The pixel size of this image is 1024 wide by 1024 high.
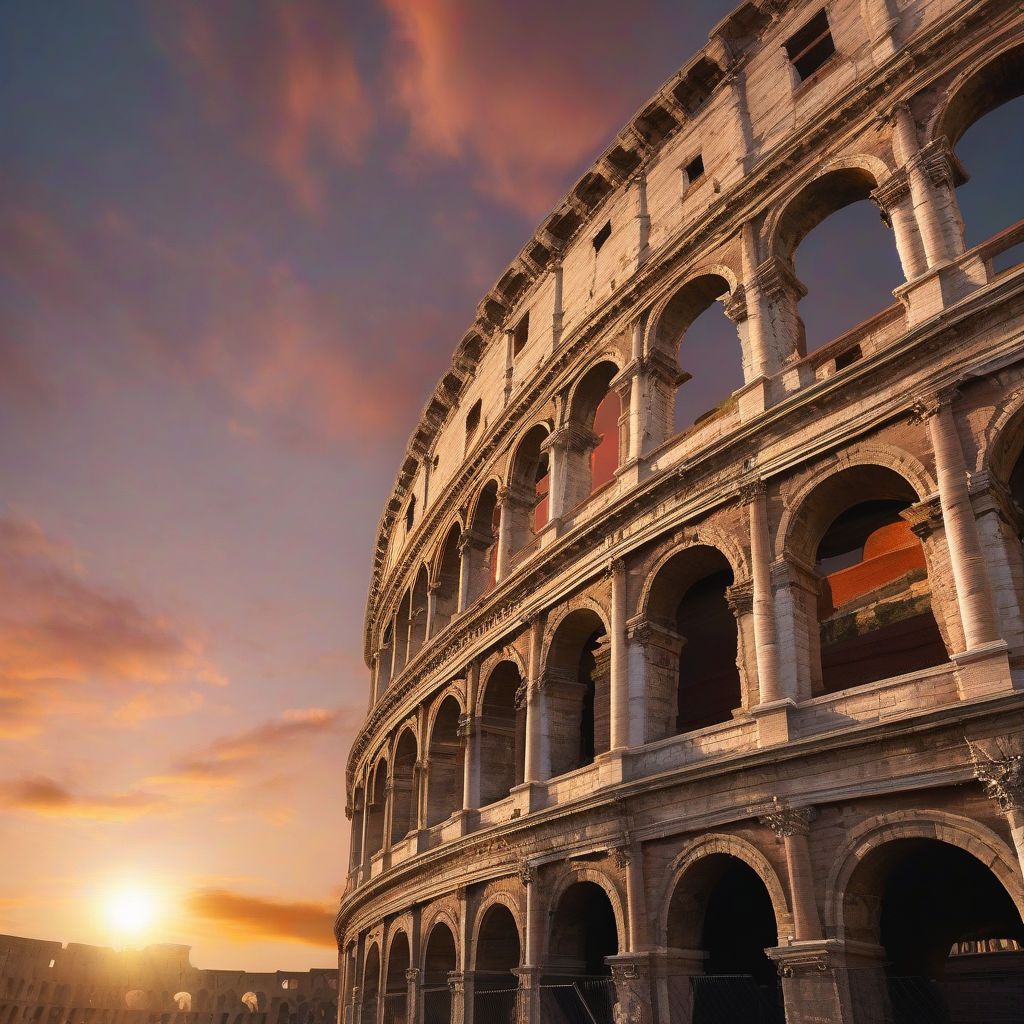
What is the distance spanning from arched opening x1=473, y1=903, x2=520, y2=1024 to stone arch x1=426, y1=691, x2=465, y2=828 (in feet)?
13.2

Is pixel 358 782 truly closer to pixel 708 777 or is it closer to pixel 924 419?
pixel 708 777

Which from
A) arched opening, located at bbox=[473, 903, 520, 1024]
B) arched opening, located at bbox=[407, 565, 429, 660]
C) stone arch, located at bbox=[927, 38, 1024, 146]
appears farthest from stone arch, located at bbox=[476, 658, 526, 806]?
stone arch, located at bbox=[927, 38, 1024, 146]

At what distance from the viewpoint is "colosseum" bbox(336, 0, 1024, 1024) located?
10344 mm

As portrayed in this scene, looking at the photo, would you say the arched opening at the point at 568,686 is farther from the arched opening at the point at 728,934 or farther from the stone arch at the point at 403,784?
the stone arch at the point at 403,784

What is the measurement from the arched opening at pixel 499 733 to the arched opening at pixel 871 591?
20.5 feet

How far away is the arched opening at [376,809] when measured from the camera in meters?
26.1

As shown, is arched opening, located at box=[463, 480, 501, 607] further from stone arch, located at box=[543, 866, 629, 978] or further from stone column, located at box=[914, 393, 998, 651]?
stone column, located at box=[914, 393, 998, 651]

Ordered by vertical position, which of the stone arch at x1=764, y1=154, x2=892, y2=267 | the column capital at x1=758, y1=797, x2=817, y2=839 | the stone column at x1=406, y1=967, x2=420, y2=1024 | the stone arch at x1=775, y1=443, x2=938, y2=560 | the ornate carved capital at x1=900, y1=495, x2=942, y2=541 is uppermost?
the stone arch at x1=764, y1=154, x2=892, y2=267

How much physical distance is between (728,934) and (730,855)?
14.8ft

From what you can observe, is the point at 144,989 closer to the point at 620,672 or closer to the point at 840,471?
the point at 620,672

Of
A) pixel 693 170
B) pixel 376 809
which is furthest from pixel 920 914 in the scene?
pixel 376 809

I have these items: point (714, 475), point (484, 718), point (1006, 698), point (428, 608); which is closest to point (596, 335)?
point (714, 475)

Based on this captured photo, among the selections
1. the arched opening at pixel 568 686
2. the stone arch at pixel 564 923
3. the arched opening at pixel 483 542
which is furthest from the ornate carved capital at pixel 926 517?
the arched opening at pixel 483 542

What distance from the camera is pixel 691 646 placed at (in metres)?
16.8
